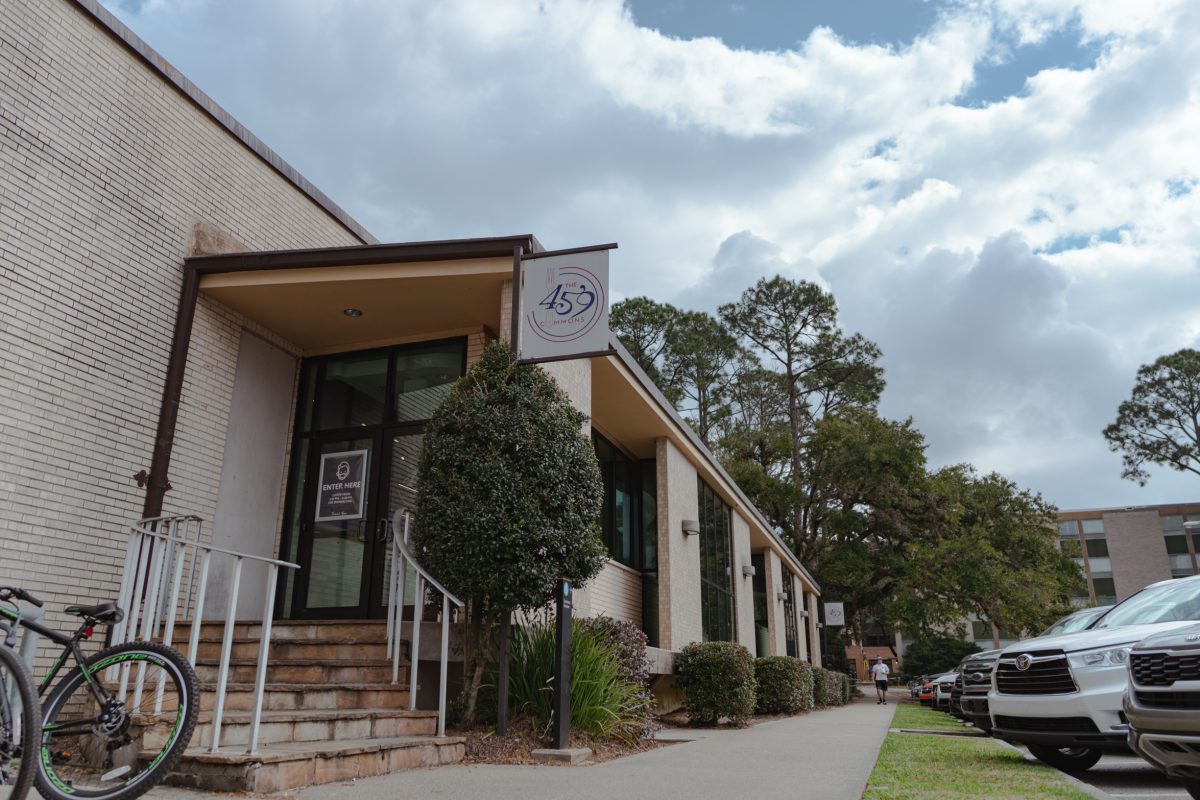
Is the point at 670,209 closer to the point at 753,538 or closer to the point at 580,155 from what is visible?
the point at 580,155

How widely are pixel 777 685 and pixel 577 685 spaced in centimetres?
966

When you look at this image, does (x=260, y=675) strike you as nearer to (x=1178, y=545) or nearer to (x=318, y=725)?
(x=318, y=725)

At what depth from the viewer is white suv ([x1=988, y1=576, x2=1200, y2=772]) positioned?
5.72 m

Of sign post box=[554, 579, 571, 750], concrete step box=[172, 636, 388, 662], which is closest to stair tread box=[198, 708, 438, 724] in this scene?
concrete step box=[172, 636, 388, 662]

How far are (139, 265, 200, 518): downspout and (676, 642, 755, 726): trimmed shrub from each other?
7.52 metres

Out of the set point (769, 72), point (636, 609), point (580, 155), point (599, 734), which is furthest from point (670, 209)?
point (599, 734)

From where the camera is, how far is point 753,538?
21328 millimetres

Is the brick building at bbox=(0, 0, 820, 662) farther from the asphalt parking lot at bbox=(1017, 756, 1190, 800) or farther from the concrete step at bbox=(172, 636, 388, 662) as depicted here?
the asphalt parking lot at bbox=(1017, 756, 1190, 800)

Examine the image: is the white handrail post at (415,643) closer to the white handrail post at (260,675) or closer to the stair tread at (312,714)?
the stair tread at (312,714)

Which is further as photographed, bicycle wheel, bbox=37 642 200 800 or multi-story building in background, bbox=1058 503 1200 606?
multi-story building in background, bbox=1058 503 1200 606

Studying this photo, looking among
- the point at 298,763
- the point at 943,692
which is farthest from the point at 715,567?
the point at 298,763

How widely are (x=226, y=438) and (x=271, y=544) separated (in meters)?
1.33

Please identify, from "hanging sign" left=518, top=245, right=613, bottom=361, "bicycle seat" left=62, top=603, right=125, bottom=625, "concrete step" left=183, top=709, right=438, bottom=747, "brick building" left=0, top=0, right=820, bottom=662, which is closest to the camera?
"bicycle seat" left=62, top=603, right=125, bottom=625

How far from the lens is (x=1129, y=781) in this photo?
595 centimetres
